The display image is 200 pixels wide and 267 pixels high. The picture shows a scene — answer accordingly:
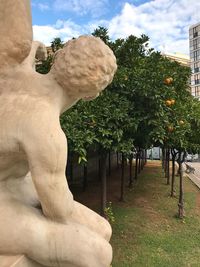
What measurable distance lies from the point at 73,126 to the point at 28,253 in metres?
4.13

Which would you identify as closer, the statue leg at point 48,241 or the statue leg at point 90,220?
the statue leg at point 48,241

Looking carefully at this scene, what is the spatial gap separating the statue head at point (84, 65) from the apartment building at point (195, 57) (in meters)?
66.1

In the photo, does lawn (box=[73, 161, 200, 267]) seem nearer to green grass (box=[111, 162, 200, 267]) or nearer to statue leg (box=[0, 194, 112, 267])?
green grass (box=[111, 162, 200, 267])

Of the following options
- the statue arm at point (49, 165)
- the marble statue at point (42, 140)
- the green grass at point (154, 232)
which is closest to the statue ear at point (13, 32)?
the marble statue at point (42, 140)

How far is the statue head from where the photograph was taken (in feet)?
7.02

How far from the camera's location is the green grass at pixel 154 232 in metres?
7.74

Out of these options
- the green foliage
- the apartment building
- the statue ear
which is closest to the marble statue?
the statue ear

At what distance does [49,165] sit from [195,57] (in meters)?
69.4

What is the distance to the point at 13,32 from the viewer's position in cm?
233

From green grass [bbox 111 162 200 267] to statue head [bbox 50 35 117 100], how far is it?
5924 millimetres

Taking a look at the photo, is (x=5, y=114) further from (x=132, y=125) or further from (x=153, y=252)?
(x=153, y=252)

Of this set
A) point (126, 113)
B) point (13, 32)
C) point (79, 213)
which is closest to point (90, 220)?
point (79, 213)

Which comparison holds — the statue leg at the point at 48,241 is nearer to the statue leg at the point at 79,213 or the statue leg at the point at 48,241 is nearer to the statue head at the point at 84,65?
the statue leg at the point at 79,213

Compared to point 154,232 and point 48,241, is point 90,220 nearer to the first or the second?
point 48,241
